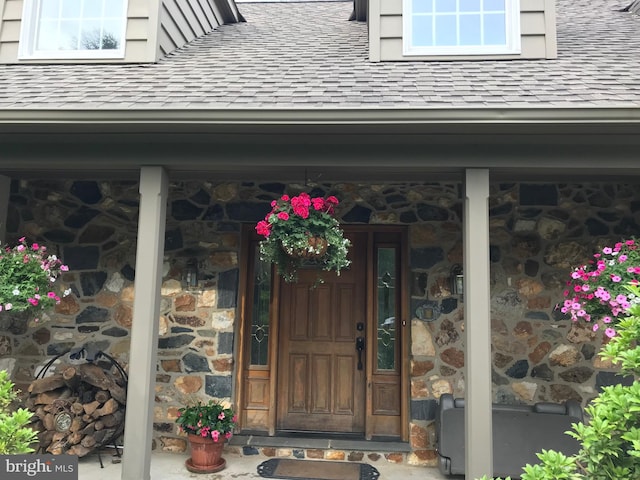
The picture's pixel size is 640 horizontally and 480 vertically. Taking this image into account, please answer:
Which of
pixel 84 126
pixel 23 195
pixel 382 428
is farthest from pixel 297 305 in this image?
pixel 23 195

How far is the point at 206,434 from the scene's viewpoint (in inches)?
145

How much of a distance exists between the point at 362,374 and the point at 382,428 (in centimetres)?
49

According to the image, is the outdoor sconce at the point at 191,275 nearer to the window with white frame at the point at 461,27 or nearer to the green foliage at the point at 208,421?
the green foliage at the point at 208,421

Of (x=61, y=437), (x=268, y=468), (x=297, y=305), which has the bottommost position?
(x=268, y=468)

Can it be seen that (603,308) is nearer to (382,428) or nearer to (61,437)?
(382,428)

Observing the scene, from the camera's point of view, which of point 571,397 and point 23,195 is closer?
point 571,397

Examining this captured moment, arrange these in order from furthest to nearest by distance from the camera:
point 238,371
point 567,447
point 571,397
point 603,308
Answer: point 238,371
point 571,397
point 567,447
point 603,308

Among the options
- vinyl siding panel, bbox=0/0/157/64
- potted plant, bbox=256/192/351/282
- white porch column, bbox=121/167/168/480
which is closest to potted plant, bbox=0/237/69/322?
white porch column, bbox=121/167/168/480

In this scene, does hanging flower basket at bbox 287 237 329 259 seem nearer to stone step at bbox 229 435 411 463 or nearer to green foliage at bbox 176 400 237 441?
green foliage at bbox 176 400 237 441

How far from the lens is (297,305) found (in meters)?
4.48

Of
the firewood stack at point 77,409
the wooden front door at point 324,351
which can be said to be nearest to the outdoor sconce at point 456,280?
the wooden front door at point 324,351

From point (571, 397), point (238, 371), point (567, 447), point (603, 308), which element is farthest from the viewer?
point (238, 371)

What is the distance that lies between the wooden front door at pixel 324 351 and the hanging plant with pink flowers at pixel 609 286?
1.87 metres
